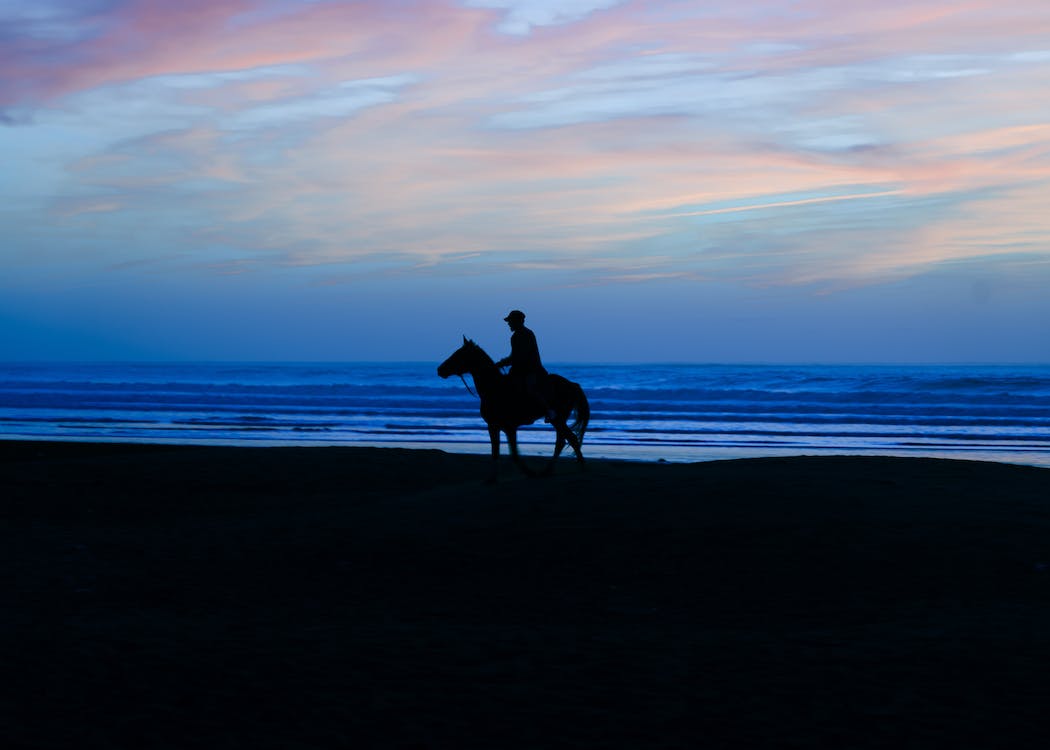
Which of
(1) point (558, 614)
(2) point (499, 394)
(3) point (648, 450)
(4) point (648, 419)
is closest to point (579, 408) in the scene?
(2) point (499, 394)

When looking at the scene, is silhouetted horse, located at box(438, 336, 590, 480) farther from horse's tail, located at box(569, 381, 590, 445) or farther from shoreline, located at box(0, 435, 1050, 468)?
shoreline, located at box(0, 435, 1050, 468)

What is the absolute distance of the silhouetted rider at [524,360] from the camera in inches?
485

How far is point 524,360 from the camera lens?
12352mm

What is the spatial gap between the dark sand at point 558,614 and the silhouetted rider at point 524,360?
51.4 inches

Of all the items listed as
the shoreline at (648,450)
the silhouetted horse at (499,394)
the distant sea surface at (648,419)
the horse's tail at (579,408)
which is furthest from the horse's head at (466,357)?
the distant sea surface at (648,419)

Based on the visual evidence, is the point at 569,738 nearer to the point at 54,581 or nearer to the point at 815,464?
the point at 54,581

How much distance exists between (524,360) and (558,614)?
574 centimetres

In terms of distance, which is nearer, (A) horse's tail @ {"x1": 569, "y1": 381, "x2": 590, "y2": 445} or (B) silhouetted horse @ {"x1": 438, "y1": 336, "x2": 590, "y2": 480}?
(B) silhouetted horse @ {"x1": 438, "y1": 336, "x2": 590, "y2": 480}

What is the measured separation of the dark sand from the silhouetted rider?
1.30 metres

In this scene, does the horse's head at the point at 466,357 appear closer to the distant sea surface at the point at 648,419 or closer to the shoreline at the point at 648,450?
the shoreline at the point at 648,450

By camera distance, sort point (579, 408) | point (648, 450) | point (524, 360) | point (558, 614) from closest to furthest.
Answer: point (558, 614) < point (524, 360) < point (579, 408) < point (648, 450)

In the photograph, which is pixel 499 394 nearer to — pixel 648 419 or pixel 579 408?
pixel 579 408

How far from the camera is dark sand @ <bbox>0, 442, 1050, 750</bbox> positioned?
4.69 meters

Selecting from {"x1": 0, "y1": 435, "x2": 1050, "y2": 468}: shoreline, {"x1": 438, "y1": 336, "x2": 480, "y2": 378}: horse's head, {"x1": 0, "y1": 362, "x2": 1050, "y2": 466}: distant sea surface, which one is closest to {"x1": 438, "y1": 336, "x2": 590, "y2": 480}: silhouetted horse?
{"x1": 438, "y1": 336, "x2": 480, "y2": 378}: horse's head
